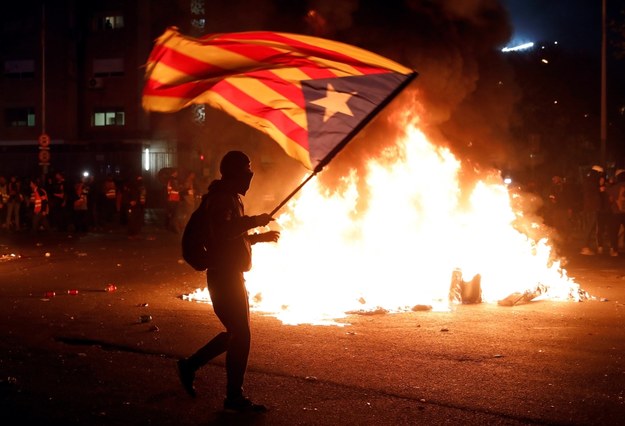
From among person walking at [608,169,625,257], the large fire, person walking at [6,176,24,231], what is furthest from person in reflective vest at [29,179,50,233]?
person walking at [608,169,625,257]

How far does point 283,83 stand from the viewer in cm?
646

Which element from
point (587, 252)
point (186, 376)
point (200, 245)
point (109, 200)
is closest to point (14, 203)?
point (109, 200)

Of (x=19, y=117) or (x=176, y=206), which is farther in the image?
(x=19, y=117)

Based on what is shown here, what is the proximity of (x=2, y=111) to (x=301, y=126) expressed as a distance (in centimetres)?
4365

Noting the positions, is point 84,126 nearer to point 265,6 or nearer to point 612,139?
point 612,139

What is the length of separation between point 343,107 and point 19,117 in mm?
43344

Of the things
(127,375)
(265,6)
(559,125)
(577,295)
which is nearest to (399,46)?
(265,6)

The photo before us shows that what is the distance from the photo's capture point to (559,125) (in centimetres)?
3612

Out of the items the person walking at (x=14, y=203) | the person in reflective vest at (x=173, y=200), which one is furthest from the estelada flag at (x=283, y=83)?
the person walking at (x=14, y=203)

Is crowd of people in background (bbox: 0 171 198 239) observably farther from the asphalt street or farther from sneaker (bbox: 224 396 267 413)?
sneaker (bbox: 224 396 267 413)

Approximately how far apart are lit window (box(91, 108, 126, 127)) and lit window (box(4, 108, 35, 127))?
363cm

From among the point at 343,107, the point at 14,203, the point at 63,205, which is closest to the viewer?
the point at 343,107

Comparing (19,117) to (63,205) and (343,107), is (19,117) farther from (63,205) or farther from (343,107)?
(343,107)

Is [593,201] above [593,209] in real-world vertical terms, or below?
above
